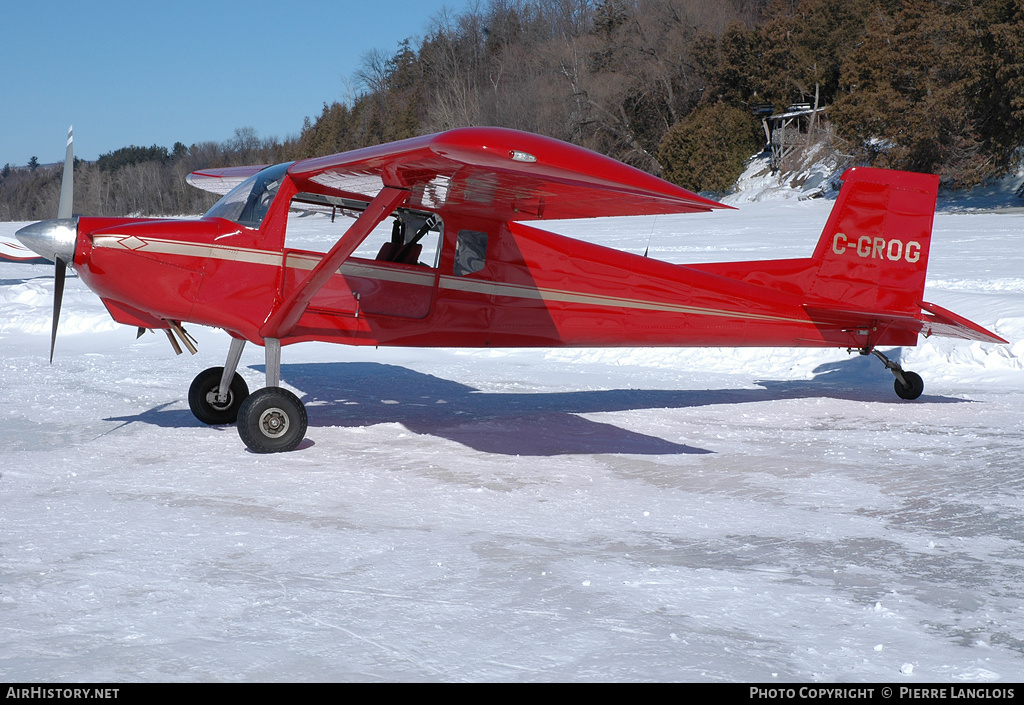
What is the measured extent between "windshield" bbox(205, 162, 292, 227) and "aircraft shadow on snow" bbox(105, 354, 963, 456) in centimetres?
187

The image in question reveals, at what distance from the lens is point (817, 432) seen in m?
6.86

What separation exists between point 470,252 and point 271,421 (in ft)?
7.30

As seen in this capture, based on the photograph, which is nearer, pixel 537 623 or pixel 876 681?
pixel 876 681

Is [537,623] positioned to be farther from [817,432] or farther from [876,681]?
[817,432]

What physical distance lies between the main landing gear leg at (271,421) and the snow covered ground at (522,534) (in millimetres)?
117

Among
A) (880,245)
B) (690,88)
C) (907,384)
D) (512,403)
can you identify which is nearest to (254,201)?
(512,403)

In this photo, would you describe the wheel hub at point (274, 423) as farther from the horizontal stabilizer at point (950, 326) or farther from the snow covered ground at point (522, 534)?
the horizontal stabilizer at point (950, 326)

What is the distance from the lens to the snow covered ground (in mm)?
2758

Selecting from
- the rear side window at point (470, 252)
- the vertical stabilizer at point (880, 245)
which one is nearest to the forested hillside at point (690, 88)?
the vertical stabilizer at point (880, 245)

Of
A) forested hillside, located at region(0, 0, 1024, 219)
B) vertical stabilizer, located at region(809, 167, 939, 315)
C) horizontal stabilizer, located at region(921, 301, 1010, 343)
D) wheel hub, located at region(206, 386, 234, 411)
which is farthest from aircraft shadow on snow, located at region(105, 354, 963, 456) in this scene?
forested hillside, located at region(0, 0, 1024, 219)

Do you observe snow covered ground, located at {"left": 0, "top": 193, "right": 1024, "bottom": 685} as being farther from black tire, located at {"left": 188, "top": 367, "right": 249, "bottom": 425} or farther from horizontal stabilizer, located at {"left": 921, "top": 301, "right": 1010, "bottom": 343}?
horizontal stabilizer, located at {"left": 921, "top": 301, "right": 1010, "bottom": 343}

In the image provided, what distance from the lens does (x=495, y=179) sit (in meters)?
6.02

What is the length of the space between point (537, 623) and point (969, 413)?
6.03 meters

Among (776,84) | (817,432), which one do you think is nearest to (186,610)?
(817,432)
